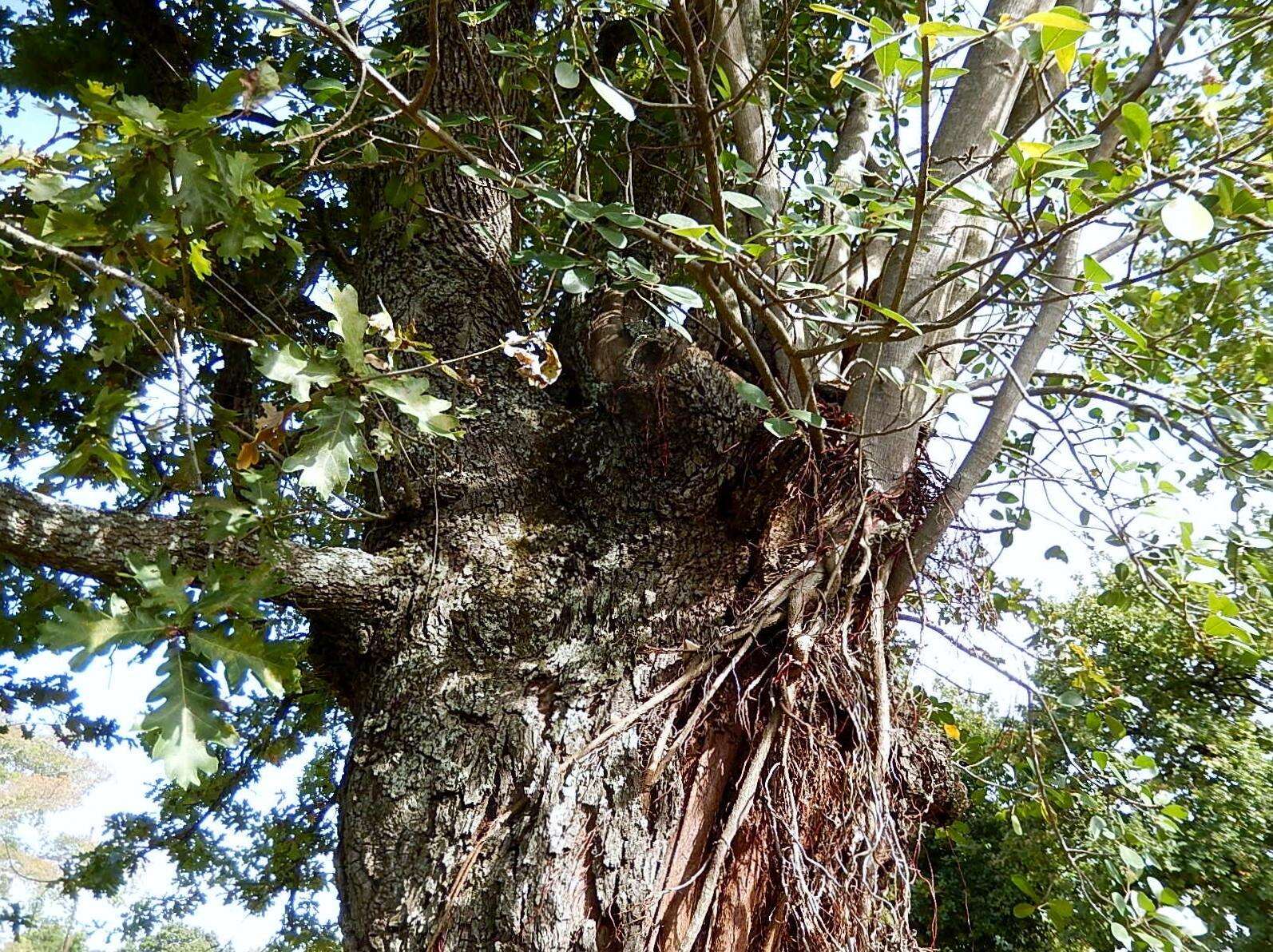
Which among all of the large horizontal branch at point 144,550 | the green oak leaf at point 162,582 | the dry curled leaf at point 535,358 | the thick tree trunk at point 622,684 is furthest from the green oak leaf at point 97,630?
the dry curled leaf at point 535,358

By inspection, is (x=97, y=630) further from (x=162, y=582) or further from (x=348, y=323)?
(x=348, y=323)

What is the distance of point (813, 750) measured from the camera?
178 cm

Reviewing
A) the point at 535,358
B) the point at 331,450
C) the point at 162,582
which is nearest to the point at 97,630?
the point at 162,582

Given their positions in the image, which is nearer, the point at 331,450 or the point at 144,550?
the point at 331,450

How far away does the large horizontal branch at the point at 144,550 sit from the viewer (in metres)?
1.65

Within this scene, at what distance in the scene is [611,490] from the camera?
2008 mm

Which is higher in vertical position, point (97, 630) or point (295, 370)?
point (295, 370)

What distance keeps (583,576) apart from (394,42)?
6.24 feet

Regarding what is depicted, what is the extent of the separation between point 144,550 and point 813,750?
1396mm

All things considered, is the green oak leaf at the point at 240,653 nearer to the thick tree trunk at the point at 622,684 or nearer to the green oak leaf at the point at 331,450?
the green oak leaf at the point at 331,450

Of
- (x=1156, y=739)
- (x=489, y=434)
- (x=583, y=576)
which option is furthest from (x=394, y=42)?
(x=1156, y=739)

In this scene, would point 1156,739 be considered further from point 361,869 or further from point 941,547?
point 361,869

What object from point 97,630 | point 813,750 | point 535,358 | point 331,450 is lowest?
point 97,630

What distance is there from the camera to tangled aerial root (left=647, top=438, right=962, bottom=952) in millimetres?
1632
